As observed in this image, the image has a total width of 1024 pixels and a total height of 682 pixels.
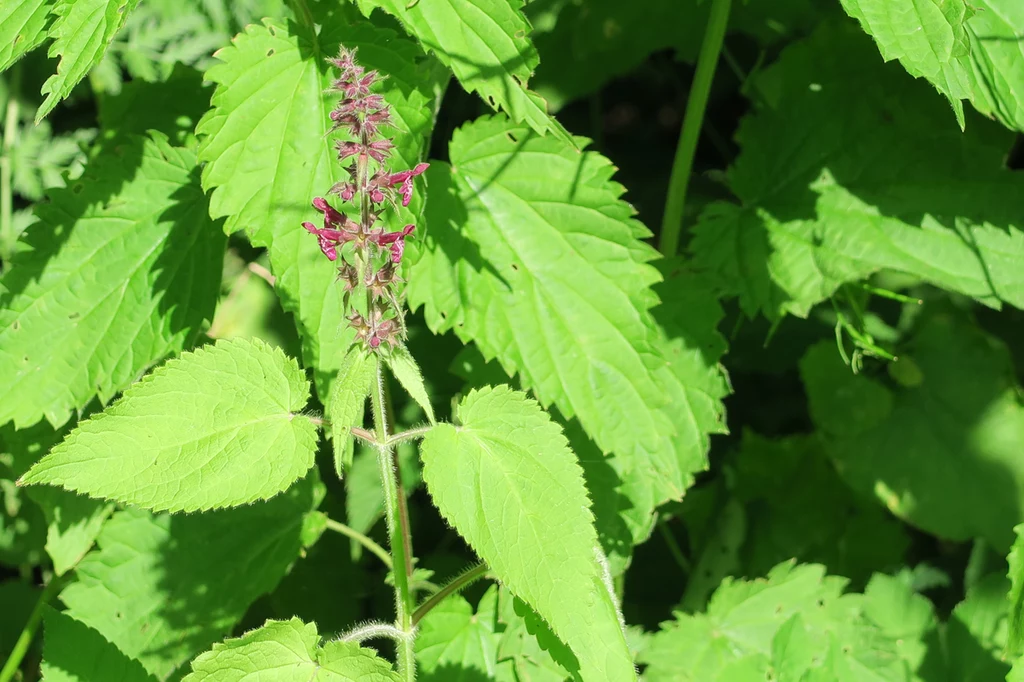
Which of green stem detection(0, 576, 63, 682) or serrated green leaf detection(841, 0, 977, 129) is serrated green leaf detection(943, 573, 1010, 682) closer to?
serrated green leaf detection(841, 0, 977, 129)

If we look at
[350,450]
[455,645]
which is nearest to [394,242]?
[350,450]

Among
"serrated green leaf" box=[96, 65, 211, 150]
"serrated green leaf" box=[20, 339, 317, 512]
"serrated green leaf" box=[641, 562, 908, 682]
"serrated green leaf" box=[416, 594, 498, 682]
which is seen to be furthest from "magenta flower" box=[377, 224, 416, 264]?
"serrated green leaf" box=[641, 562, 908, 682]

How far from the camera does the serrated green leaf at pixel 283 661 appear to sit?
1.35 m

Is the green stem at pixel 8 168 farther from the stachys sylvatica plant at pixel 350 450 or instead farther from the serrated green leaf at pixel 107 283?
the stachys sylvatica plant at pixel 350 450

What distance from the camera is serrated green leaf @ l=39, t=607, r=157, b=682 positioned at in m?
1.70

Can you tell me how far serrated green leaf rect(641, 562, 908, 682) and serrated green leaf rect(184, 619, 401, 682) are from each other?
39.3 inches

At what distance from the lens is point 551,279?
1.96 metres

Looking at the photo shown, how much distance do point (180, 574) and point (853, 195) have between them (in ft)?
5.79

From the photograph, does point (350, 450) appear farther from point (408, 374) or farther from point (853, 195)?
point (853, 195)

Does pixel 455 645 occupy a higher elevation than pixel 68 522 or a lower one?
lower

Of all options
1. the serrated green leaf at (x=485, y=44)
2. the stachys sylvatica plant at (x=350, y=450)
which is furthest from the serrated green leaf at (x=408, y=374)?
the serrated green leaf at (x=485, y=44)

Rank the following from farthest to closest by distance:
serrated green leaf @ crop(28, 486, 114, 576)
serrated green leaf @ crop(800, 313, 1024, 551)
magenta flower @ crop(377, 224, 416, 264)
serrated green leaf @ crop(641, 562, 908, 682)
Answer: serrated green leaf @ crop(800, 313, 1024, 551)
serrated green leaf @ crop(641, 562, 908, 682)
serrated green leaf @ crop(28, 486, 114, 576)
magenta flower @ crop(377, 224, 416, 264)

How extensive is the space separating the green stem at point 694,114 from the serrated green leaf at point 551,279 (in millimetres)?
406

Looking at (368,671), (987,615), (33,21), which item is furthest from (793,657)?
(33,21)
